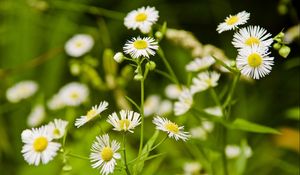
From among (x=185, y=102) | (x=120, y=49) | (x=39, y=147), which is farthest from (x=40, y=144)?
(x=120, y=49)

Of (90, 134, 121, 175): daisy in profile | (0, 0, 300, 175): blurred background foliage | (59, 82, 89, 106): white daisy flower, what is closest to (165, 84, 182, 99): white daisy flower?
(0, 0, 300, 175): blurred background foliage

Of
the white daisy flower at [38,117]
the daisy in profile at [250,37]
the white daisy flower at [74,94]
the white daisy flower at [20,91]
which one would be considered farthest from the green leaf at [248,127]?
the white daisy flower at [20,91]

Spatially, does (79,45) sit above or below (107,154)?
above

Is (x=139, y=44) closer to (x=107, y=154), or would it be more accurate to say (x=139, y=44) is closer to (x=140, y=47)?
(x=140, y=47)

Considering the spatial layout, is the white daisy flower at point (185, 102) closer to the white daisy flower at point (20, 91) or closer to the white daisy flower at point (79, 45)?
the white daisy flower at point (79, 45)

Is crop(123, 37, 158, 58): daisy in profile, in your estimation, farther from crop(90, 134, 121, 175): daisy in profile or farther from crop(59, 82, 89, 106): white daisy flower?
crop(59, 82, 89, 106): white daisy flower

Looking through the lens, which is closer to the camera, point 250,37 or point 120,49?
point 250,37
